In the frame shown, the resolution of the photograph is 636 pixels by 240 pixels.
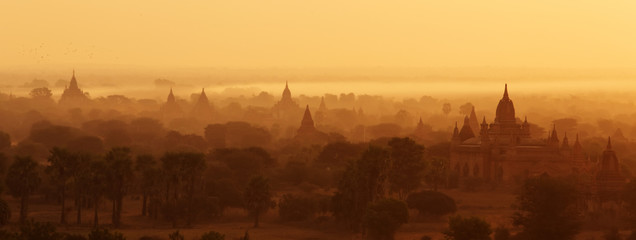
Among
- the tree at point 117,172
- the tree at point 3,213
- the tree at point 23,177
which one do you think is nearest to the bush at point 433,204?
the tree at point 117,172

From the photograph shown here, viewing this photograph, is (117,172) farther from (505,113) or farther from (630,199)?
(505,113)

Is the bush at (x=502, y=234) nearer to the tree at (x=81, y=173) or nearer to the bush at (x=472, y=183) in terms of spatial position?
the tree at (x=81, y=173)

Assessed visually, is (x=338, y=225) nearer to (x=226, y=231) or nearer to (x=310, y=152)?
(x=226, y=231)

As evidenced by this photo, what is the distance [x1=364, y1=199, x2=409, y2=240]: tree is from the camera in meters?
75.6

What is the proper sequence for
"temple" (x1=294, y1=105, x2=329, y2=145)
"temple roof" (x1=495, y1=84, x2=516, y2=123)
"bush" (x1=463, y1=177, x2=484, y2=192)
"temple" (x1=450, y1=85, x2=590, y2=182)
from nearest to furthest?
"bush" (x1=463, y1=177, x2=484, y2=192)
"temple" (x1=450, y1=85, x2=590, y2=182)
"temple roof" (x1=495, y1=84, x2=516, y2=123)
"temple" (x1=294, y1=105, x2=329, y2=145)

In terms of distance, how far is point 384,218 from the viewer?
248ft

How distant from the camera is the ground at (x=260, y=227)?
3076 inches

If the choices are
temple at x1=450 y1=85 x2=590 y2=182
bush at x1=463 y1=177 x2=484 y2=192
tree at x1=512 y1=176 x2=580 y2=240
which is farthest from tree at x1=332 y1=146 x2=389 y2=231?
temple at x1=450 y1=85 x2=590 y2=182

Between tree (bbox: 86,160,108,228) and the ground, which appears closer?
the ground

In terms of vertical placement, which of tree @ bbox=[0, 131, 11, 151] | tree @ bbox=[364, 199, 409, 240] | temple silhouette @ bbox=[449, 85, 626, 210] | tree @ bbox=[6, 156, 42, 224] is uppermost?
tree @ bbox=[0, 131, 11, 151]

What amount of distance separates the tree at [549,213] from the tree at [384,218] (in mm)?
7231

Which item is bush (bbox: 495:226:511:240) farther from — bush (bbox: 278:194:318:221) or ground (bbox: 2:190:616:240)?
bush (bbox: 278:194:318:221)

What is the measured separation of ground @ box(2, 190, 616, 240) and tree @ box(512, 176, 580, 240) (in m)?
4.41

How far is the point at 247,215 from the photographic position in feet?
298
